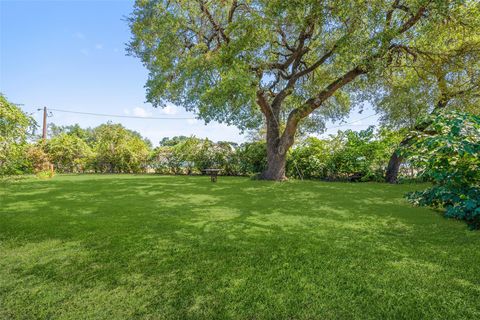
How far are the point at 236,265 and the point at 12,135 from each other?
2833 millimetres

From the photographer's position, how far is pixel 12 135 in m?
2.79

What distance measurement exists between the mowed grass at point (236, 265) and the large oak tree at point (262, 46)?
5167mm

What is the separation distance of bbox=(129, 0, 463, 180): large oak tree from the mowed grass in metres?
5.17

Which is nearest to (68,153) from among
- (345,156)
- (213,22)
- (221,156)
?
(221,156)

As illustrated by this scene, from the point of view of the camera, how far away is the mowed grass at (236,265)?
191cm

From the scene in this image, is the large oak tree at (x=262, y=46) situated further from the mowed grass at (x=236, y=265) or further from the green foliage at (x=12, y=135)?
the green foliage at (x=12, y=135)

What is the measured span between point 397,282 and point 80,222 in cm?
444

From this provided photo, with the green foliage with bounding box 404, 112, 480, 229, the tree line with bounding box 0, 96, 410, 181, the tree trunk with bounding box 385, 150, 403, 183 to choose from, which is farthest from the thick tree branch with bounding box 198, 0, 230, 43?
the tree trunk with bounding box 385, 150, 403, 183

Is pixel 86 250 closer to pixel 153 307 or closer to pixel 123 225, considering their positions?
pixel 123 225

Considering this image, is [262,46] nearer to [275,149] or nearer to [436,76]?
[275,149]

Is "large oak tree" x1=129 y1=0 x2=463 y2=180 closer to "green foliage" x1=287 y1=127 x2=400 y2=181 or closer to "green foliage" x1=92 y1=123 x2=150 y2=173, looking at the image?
"green foliage" x1=287 y1=127 x2=400 y2=181

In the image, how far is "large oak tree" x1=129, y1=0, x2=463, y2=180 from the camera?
7391mm

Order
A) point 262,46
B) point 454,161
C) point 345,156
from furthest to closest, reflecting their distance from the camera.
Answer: point 345,156 < point 262,46 < point 454,161

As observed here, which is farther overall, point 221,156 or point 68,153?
point 68,153
